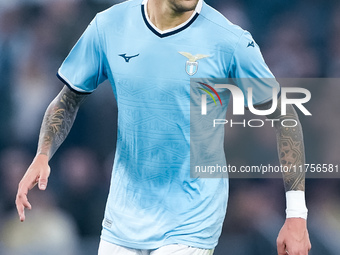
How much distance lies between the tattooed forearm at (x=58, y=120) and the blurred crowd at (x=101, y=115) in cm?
189

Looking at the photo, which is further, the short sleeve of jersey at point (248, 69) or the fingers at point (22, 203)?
the short sleeve of jersey at point (248, 69)

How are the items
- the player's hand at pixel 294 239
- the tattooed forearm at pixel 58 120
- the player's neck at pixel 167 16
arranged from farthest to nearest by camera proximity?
the tattooed forearm at pixel 58 120 → the player's neck at pixel 167 16 → the player's hand at pixel 294 239

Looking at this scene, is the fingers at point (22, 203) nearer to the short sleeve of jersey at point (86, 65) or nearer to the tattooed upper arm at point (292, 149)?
the short sleeve of jersey at point (86, 65)

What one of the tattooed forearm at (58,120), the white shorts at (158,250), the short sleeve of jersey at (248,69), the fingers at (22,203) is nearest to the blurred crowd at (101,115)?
the tattooed forearm at (58,120)

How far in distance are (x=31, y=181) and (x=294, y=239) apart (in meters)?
1.22

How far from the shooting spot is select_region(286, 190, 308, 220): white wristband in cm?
308

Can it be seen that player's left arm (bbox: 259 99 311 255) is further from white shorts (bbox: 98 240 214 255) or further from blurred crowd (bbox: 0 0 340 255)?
blurred crowd (bbox: 0 0 340 255)

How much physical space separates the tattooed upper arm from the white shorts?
0.54 meters

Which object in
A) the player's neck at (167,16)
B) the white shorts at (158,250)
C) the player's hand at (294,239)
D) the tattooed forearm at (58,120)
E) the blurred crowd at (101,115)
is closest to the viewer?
the player's hand at (294,239)

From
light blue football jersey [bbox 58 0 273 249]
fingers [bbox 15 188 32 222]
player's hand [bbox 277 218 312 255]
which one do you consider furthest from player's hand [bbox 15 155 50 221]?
player's hand [bbox 277 218 312 255]

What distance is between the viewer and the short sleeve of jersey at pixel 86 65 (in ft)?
10.8

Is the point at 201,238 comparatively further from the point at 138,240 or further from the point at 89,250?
the point at 89,250

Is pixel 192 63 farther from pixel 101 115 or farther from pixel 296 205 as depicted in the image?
pixel 101 115

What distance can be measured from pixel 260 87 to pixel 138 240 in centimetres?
94
